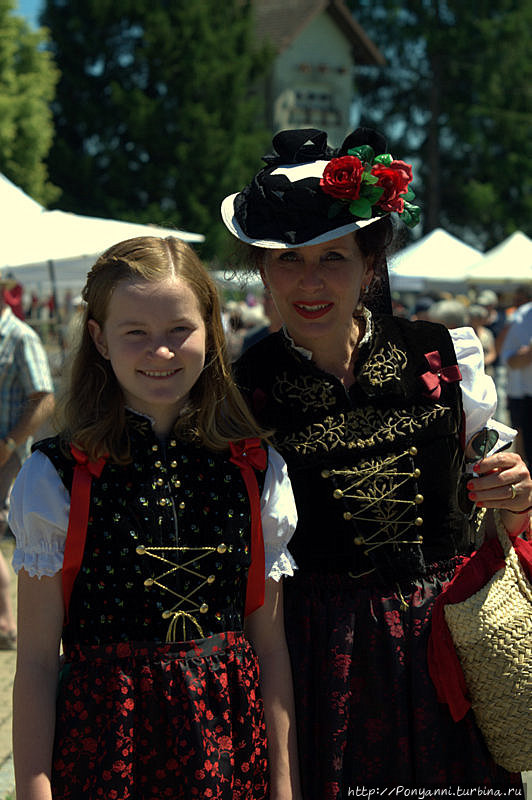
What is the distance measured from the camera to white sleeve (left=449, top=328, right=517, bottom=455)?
2.14 meters

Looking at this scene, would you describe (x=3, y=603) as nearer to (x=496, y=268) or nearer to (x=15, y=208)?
(x=15, y=208)

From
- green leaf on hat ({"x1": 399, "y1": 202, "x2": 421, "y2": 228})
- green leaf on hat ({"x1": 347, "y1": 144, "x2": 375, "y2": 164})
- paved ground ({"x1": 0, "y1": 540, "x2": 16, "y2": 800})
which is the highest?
green leaf on hat ({"x1": 347, "y1": 144, "x2": 375, "y2": 164})

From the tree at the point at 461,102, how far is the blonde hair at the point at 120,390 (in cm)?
3382

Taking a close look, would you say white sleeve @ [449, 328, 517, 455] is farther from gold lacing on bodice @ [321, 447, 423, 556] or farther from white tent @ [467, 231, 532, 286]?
white tent @ [467, 231, 532, 286]

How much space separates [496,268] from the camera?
40.3ft

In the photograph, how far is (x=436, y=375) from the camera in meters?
2.12

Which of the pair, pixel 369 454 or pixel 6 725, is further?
pixel 6 725

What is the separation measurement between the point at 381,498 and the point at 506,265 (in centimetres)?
1086

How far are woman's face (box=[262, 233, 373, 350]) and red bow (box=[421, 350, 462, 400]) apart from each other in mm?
243

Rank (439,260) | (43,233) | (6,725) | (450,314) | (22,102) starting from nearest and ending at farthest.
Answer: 1. (6,725)
2. (43,233)
3. (450,314)
4. (439,260)
5. (22,102)

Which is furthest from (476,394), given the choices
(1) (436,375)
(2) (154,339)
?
(2) (154,339)

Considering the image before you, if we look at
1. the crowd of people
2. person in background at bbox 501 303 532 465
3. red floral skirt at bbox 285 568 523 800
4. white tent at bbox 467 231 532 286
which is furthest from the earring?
white tent at bbox 467 231 532 286

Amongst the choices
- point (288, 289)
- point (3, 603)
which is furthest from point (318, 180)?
point (3, 603)

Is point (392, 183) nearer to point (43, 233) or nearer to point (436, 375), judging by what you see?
point (436, 375)
